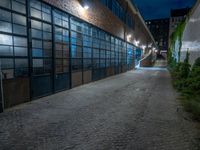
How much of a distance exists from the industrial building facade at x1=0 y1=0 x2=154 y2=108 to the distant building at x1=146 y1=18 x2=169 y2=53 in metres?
57.1

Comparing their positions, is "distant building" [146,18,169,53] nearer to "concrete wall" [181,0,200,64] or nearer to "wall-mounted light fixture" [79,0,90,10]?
"concrete wall" [181,0,200,64]

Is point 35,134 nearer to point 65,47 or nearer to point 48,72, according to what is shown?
point 48,72

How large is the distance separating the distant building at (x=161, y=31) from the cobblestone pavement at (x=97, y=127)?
6252 cm

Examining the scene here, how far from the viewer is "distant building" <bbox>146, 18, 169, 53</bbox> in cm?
6294

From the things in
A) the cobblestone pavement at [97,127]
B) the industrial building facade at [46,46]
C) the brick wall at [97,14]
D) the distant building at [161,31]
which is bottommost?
the cobblestone pavement at [97,127]

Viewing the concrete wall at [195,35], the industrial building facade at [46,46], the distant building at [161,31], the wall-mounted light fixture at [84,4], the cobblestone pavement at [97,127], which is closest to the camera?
the cobblestone pavement at [97,127]

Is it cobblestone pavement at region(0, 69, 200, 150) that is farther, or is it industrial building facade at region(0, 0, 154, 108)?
industrial building facade at region(0, 0, 154, 108)

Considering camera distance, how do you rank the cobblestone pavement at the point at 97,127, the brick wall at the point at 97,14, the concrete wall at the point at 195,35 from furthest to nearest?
1. the concrete wall at the point at 195,35
2. the brick wall at the point at 97,14
3. the cobblestone pavement at the point at 97,127

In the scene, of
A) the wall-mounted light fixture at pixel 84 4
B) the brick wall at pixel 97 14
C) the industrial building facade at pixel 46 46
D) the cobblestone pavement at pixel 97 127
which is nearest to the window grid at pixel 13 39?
the industrial building facade at pixel 46 46

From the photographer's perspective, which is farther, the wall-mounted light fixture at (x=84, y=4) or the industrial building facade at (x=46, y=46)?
the wall-mounted light fixture at (x=84, y=4)

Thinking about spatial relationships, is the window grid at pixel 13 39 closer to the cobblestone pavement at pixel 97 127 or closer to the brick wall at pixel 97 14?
the cobblestone pavement at pixel 97 127

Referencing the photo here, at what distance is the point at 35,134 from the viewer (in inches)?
124

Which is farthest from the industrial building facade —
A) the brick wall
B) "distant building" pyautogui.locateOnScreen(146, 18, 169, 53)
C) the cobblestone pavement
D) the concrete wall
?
"distant building" pyautogui.locateOnScreen(146, 18, 169, 53)

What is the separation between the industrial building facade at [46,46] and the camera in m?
4.78
